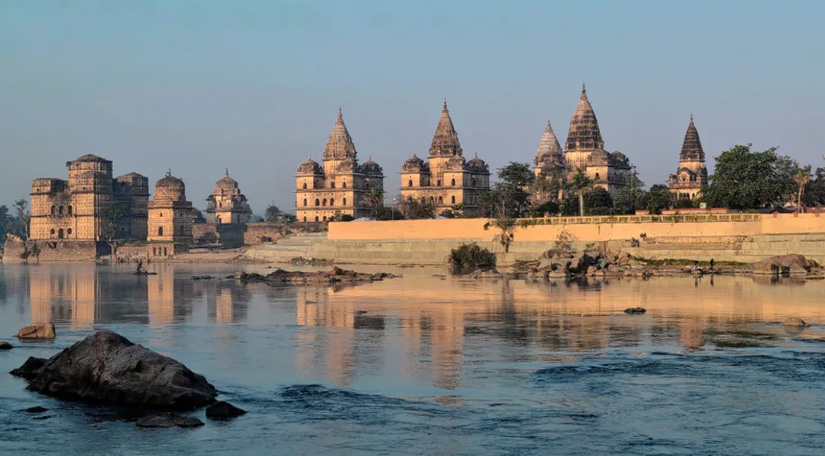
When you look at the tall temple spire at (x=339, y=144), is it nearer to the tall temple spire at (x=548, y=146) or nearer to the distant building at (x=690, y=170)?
the tall temple spire at (x=548, y=146)

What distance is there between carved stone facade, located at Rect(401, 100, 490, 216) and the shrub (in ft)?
133

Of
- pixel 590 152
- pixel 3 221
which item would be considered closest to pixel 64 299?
pixel 590 152

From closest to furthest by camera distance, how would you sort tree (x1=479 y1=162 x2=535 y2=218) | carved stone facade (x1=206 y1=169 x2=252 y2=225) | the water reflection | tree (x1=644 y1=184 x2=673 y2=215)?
the water reflection, tree (x1=644 y1=184 x2=673 y2=215), tree (x1=479 y1=162 x2=535 y2=218), carved stone facade (x1=206 y1=169 x2=252 y2=225)

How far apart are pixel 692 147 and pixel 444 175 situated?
2726cm

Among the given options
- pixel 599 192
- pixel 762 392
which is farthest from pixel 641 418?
pixel 599 192

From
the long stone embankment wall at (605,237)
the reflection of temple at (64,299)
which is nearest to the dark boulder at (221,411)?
the reflection of temple at (64,299)

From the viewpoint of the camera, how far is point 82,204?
133375mm

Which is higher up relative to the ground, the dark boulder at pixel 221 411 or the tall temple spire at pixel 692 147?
the tall temple spire at pixel 692 147

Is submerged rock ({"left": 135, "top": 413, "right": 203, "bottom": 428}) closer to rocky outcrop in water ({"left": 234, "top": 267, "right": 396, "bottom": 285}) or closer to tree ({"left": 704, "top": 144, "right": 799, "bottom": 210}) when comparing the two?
rocky outcrop in water ({"left": 234, "top": 267, "right": 396, "bottom": 285})

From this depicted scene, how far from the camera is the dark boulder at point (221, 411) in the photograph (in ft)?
63.1

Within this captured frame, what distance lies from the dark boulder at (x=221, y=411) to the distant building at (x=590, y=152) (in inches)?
3814

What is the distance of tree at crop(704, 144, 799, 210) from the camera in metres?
74.1

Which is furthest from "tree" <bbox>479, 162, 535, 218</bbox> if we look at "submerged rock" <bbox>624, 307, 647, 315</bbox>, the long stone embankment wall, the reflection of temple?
"submerged rock" <bbox>624, 307, 647, 315</bbox>

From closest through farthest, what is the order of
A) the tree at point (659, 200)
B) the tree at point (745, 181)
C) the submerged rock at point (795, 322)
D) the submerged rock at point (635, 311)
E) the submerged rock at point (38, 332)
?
the submerged rock at point (38, 332) < the submerged rock at point (795, 322) < the submerged rock at point (635, 311) < the tree at point (745, 181) < the tree at point (659, 200)
